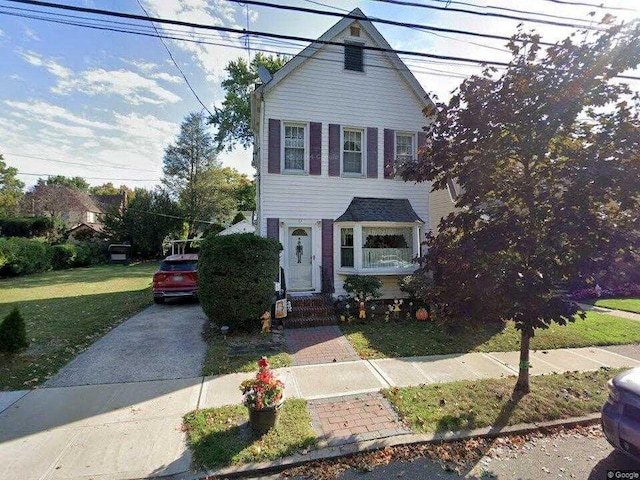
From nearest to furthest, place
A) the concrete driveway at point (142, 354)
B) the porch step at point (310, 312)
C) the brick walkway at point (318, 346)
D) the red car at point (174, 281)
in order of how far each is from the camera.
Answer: the concrete driveway at point (142, 354) → the brick walkway at point (318, 346) → the porch step at point (310, 312) → the red car at point (174, 281)

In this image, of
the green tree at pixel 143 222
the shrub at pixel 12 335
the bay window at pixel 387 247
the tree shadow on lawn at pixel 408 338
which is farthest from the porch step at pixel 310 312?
the green tree at pixel 143 222

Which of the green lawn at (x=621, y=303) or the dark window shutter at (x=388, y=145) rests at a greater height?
the dark window shutter at (x=388, y=145)

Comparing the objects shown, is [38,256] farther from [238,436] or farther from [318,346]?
[238,436]

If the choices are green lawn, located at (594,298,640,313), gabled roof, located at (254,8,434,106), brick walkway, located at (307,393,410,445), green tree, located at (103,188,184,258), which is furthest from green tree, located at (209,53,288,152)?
brick walkway, located at (307,393,410,445)

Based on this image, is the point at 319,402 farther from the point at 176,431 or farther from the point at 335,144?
the point at 335,144

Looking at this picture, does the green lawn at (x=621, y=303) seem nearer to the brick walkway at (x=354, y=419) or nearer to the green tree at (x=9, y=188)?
the brick walkway at (x=354, y=419)

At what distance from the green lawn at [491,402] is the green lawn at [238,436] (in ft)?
4.38

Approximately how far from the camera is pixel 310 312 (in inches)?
356

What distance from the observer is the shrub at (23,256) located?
19.4 metres

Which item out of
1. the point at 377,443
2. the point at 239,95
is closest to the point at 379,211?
the point at 377,443

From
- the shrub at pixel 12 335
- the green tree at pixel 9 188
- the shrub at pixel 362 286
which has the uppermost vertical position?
the green tree at pixel 9 188

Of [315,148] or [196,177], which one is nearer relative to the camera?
[315,148]

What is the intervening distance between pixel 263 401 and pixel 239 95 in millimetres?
27307

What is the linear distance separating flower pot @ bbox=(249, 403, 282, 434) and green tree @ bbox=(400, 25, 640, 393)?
106 inches
